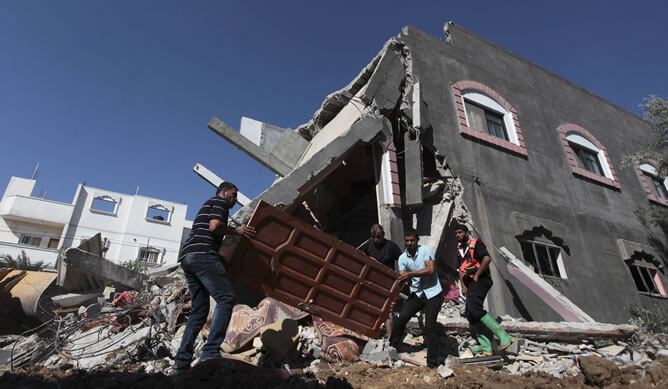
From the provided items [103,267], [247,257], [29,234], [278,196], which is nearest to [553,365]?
[247,257]

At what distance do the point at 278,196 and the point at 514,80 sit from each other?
891 centimetres

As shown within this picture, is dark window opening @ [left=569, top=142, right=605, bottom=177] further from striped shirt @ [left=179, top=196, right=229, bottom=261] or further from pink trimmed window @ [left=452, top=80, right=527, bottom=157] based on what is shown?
striped shirt @ [left=179, top=196, right=229, bottom=261]

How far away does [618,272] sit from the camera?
8.80m

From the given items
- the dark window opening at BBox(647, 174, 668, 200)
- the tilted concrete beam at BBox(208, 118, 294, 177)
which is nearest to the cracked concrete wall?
the dark window opening at BBox(647, 174, 668, 200)

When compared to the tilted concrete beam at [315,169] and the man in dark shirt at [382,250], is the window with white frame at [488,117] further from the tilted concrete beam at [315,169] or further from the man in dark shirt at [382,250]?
the man in dark shirt at [382,250]

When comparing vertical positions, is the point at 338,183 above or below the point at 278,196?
above

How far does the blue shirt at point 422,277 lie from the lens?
14.5 feet

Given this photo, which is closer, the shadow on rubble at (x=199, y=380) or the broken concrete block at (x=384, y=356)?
the shadow on rubble at (x=199, y=380)

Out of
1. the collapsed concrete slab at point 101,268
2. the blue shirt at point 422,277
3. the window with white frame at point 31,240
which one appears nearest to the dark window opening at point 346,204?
the collapsed concrete slab at point 101,268

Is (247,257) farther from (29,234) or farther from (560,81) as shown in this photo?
(29,234)

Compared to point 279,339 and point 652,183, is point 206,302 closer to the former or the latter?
point 279,339

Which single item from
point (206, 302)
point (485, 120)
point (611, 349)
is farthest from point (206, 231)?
point (485, 120)

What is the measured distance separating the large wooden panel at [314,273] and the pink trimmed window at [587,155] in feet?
26.9

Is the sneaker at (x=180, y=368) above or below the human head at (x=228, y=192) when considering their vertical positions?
below
